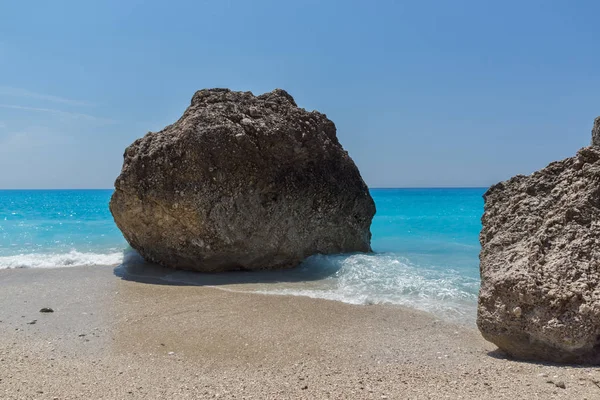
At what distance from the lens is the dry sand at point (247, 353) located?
4.11 metres

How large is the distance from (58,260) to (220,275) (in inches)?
180

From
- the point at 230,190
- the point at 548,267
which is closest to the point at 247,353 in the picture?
the point at 548,267

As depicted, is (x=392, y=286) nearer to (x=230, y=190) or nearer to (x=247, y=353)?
(x=247, y=353)

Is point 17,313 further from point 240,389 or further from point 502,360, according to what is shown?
point 502,360

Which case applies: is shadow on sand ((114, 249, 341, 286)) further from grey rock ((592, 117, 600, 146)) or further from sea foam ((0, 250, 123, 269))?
grey rock ((592, 117, 600, 146))

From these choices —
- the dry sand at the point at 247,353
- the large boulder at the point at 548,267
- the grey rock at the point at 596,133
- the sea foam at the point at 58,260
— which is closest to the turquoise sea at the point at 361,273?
the sea foam at the point at 58,260

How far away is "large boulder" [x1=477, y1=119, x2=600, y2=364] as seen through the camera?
178 inches

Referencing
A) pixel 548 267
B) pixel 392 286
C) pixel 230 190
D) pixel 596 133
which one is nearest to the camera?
pixel 548 267

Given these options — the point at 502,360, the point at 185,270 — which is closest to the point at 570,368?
the point at 502,360

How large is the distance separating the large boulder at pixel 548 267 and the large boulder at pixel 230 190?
19.2 ft

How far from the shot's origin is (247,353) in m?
5.21

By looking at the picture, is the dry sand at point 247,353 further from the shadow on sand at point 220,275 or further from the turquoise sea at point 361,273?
the shadow on sand at point 220,275

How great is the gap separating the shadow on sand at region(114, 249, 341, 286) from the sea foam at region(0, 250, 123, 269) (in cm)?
120

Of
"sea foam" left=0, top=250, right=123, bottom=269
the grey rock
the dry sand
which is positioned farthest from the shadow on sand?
the grey rock
